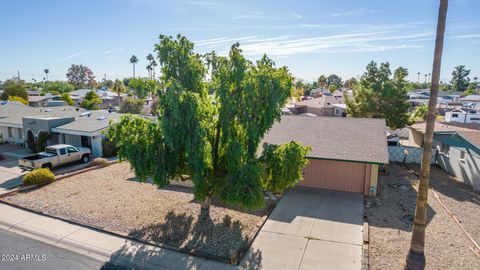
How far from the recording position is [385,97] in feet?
87.3

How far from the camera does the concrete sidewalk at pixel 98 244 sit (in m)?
10.1

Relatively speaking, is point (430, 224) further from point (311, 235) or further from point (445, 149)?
point (445, 149)

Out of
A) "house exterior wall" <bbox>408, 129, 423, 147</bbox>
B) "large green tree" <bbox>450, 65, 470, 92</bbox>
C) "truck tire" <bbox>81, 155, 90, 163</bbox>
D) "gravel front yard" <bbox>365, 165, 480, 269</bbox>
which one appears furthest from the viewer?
"large green tree" <bbox>450, 65, 470, 92</bbox>

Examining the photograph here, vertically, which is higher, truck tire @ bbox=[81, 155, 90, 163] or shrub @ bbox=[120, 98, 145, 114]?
shrub @ bbox=[120, 98, 145, 114]

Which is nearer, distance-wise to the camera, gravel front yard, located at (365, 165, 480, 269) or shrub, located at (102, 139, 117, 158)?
gravel front yard, located at (365, 165, 480, 269)

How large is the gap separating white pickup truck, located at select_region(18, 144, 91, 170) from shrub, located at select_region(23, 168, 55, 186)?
7.30ft

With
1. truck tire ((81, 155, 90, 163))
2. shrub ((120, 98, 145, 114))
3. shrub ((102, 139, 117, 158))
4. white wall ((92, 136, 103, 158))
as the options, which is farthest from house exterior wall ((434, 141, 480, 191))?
shrub ((120, 98, 145, 114))

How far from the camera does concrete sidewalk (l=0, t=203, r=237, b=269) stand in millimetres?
10148

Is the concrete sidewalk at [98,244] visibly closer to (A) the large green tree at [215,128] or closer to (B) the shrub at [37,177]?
(A) the large green tree at [215,128]

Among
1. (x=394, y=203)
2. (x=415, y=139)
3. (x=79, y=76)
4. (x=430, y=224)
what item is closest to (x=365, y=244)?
(x=430, y=224)

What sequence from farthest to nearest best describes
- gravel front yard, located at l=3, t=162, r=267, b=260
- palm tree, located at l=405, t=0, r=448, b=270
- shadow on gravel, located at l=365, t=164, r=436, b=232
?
shadow on gravel, located at l=365, t=164, r=436, b=232
gravel front yard, located at l=3, t=162, r=267, b=260
palm tree, located at l=405, t=0, r=448, b=270

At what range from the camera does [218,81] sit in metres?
11.1

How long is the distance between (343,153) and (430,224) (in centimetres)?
516

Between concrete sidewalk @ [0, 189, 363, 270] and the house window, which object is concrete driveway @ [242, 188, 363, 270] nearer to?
concrete sidewalk @ [0, 189, 363, 270]
